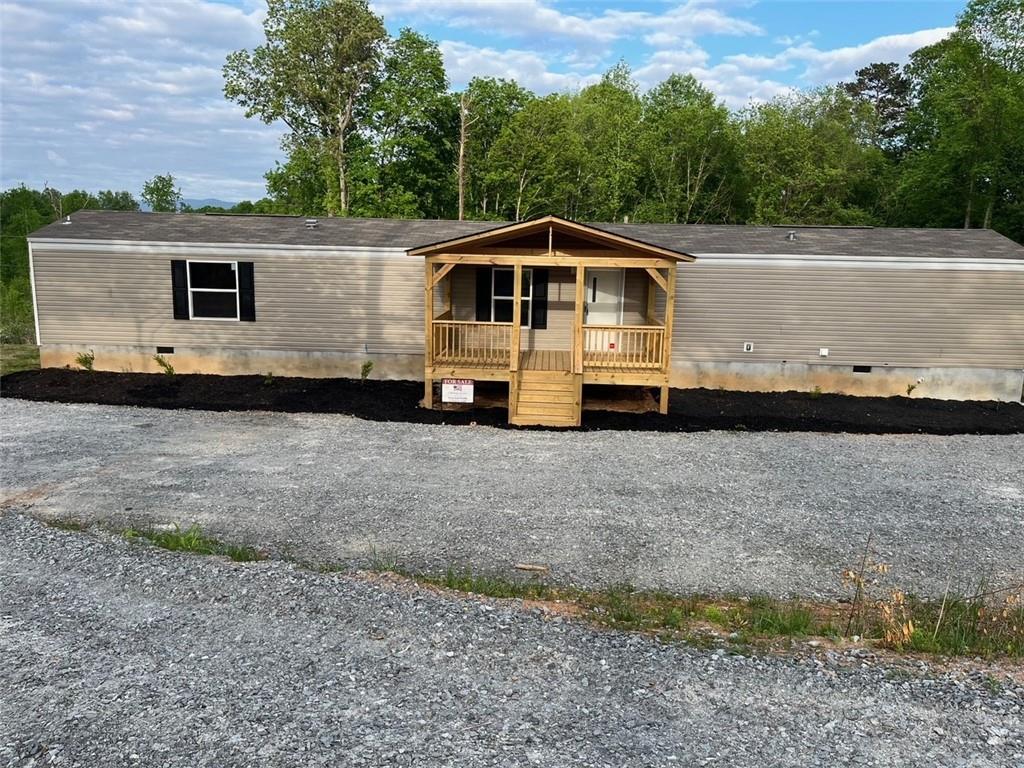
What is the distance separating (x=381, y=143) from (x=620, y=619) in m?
28.1

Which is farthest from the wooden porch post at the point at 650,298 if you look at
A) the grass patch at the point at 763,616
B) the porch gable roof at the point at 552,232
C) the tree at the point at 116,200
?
the tree at the point at 116,200

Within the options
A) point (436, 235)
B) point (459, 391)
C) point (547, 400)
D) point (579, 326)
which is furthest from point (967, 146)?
point (459, 391)

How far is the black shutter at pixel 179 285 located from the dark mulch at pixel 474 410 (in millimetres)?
1462

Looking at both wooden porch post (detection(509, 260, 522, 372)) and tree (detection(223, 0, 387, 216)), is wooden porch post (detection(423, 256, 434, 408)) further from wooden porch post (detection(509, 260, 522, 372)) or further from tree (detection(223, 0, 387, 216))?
tree (detection(223, 0, 387, 216))

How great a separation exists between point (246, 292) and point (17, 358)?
688 centimetres

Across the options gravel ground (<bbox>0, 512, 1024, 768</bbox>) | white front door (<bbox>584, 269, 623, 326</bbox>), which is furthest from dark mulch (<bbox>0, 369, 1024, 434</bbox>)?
gravel ground (<bbox>0, 512, 1024, 768</bbox>)

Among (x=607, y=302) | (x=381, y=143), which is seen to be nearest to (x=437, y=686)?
(x=607, y=302)

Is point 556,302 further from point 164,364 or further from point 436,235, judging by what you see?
point 164,364

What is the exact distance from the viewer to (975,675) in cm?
433

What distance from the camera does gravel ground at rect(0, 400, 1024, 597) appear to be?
6.38m

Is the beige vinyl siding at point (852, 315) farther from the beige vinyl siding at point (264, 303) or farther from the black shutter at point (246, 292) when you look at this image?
Result: the black shutter at point (246, 292)

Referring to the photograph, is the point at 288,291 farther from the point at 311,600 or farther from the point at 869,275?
the point at 869,275

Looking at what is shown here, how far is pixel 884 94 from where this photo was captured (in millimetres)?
43250

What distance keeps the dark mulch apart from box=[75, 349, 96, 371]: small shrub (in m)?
0.25
